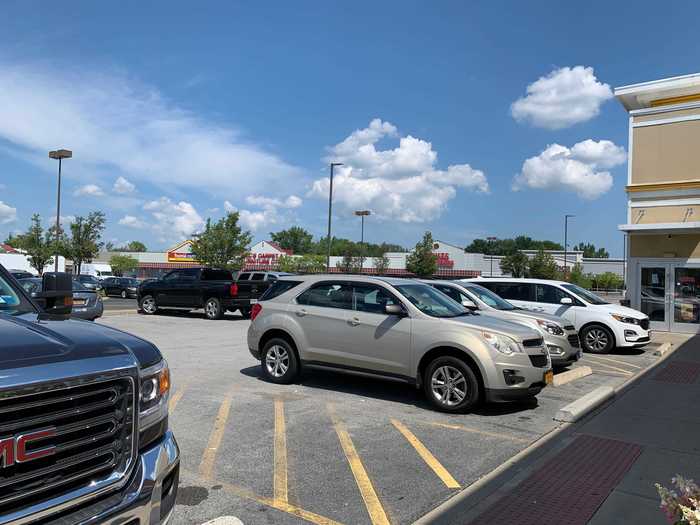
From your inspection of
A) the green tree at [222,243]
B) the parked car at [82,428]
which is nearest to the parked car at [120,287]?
the green tree at [222,243]

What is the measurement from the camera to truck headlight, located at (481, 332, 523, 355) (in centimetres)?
691

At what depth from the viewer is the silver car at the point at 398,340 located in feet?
22.7

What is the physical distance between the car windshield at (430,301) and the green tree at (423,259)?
46877 millimetres

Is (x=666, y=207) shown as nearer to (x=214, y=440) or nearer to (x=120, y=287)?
(x=214, y=440)

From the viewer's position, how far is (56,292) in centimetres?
392

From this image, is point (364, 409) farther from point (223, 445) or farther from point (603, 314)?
point (603, 314)

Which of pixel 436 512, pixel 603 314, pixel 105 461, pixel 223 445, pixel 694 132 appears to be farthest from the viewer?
pixel 694 132

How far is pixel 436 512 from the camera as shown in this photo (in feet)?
14.0

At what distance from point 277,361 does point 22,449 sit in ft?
21.1

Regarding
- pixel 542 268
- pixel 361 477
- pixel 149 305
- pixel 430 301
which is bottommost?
pixel 361 477

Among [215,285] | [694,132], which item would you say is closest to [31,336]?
[215,285]

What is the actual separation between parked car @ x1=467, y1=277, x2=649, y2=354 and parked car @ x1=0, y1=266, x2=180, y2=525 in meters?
11.8

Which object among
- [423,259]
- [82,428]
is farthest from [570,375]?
[423,259]

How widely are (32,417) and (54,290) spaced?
1963mm
